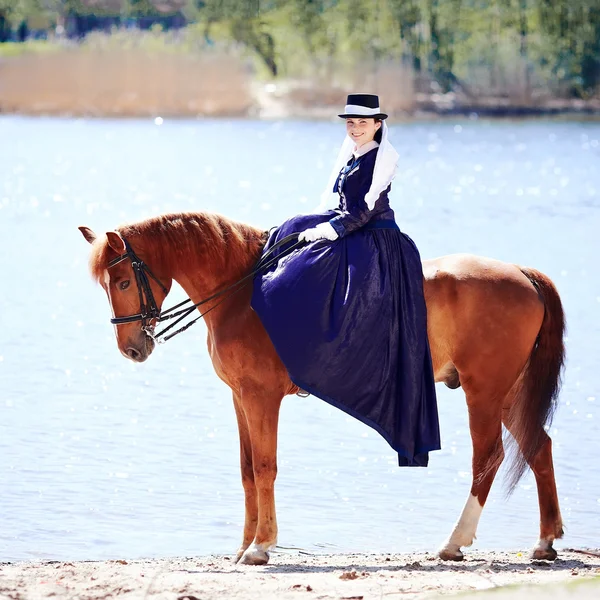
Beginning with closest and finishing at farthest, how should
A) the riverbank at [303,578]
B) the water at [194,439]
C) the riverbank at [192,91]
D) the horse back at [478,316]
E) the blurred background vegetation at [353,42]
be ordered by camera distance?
the riverbank at [303,578] < the horse back at [478,316] < the water at [194,439] < the riverbank at [192,91] < the blurred background vegetation at [353,42]

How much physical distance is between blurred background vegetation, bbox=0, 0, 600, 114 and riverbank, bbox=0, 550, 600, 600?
211ft

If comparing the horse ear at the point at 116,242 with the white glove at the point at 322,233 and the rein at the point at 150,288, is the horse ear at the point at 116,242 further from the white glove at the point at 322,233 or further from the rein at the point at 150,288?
the white glove at the point at 322,233

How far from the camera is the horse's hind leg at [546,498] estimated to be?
6.78 meters

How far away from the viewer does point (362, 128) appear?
652 centimetres

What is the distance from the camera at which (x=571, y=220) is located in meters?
29.5

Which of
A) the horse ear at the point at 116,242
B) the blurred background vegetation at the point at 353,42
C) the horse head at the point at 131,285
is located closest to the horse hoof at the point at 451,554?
the horse head at the point at 131,285

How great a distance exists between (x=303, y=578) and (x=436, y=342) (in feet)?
4.85

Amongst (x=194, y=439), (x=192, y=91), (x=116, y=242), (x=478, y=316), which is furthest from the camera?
(x=192, y=91)

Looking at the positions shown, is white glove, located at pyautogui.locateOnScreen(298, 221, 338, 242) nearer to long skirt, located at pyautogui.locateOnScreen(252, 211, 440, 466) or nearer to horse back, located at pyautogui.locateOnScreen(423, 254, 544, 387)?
long skirt, located at pyautogui.locateOnScreen(252, 211, 440, 466)

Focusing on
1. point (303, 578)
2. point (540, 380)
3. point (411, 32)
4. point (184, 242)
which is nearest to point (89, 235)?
point (184, 242)

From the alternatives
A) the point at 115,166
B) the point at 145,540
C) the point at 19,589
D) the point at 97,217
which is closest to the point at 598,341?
the point at 145,540

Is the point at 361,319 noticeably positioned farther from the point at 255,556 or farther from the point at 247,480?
the point at 255,556

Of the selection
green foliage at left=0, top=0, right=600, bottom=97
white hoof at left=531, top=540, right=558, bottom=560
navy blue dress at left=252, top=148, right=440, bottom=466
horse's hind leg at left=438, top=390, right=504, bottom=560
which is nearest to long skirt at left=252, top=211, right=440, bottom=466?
navy blue dress at left=252, top=148, right=440, bottom=466

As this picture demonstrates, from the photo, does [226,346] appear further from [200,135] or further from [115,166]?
[200,135]
